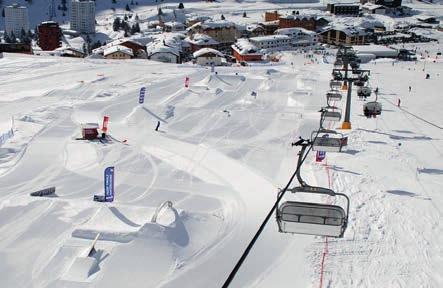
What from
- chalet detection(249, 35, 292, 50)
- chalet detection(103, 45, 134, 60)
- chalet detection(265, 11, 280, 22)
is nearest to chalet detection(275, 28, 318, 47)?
chalet detection(249, 35, 292, 50)

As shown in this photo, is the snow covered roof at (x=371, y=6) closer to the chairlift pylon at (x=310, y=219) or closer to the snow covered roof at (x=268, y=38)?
the snow covered roof at (x=268, y=38)

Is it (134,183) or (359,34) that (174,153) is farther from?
(359,34)

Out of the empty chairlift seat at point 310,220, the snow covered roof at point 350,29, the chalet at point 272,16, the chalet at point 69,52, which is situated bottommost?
the chalet at point 69,52

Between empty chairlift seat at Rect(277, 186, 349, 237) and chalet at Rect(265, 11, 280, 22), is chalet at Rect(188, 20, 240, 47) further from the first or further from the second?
empty chairlift seat at Rect(277, 186, 349, 237)

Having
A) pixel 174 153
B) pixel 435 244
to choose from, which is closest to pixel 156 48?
pixel 174 153

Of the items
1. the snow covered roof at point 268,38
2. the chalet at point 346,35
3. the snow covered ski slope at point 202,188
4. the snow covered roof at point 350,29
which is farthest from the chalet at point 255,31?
the snow covered ski slope at point 202,188

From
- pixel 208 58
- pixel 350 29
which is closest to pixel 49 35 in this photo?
pixel 208 58
